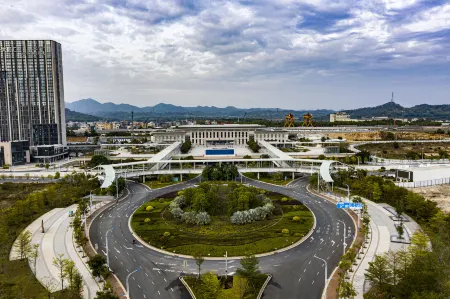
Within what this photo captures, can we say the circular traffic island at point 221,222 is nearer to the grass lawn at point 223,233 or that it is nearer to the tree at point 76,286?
the grass lawn at point 223,233

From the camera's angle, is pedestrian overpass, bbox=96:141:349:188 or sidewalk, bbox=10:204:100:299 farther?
pedestrian overpass, bbox=96:141:349:188

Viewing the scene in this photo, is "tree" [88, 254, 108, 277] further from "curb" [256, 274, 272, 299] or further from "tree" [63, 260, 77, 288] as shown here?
"curb" [256, 274, 272, 299]

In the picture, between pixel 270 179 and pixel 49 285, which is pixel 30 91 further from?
pixel 49 285

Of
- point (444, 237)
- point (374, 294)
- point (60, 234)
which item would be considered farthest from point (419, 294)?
point (60, 234)

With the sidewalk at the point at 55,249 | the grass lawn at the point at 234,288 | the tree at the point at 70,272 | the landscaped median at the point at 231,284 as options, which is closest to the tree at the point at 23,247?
the sidewalk at the point at 55,249

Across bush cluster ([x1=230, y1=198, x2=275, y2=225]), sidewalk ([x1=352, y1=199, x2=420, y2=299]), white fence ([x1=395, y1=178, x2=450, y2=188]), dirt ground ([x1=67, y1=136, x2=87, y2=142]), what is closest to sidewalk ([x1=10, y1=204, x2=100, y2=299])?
bush cluster ([x1=230, y1=198, x2=275, y2=225])

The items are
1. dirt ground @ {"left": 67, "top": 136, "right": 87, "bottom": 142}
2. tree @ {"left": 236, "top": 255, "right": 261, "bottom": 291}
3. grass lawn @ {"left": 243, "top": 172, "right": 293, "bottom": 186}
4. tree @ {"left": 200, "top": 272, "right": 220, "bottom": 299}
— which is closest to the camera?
tree @ {"left": 200, "top": 272, "right": 220, "bottom": 299}

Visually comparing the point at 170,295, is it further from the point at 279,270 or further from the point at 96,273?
the point at 279,270
